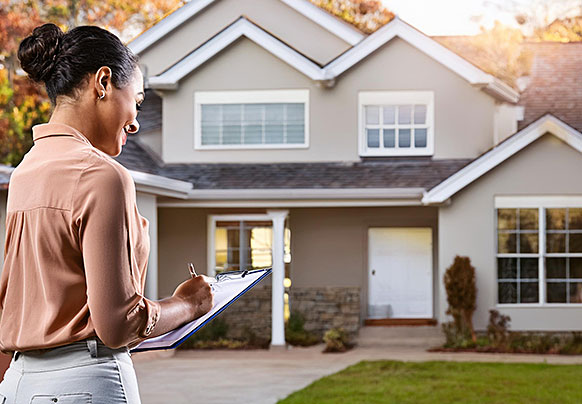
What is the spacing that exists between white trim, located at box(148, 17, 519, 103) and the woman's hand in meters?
15.3

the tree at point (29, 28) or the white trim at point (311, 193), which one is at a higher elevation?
the tree at point (29, 28)

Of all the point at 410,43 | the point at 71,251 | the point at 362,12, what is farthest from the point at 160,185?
the point at 362,12

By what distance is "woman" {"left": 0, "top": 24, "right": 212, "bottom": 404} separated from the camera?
6.21 ft

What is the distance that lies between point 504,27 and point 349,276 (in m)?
6.87

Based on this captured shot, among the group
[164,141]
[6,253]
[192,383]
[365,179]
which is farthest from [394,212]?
[6,253]

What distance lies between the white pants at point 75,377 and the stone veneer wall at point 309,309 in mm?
15448

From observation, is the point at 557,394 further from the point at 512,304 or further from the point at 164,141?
the point at 164,141

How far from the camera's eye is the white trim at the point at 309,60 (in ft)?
57.0

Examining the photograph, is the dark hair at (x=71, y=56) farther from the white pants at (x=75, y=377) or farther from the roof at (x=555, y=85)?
the roof at (x=555, y=85)

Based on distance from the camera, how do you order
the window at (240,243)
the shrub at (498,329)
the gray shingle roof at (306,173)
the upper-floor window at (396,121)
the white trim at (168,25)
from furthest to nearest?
the white trim at (168,25)
the window at (240,243)
the upper-floor window at (396,121)
the gray shingle roof at (306,173)
the shrub at (498,329)

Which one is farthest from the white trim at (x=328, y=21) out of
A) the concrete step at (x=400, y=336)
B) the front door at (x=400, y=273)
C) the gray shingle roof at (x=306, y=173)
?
the concrete step at (x=400, y=336)

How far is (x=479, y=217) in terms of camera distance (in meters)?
16.4

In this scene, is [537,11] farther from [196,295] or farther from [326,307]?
[196,295]

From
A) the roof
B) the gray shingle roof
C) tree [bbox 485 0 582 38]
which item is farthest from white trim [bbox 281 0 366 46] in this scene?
tree [bbox 485 0 582 38]
